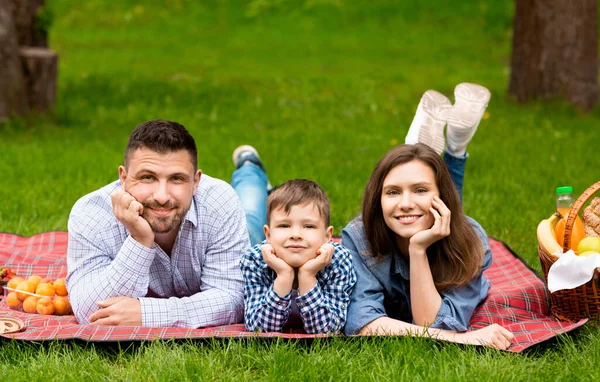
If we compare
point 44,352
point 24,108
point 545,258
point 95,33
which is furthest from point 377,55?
point 44,352

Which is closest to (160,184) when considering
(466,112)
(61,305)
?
(61,305)

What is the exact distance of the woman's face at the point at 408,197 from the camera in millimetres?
4016

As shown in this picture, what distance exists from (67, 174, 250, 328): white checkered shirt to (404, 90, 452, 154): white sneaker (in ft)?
4.92

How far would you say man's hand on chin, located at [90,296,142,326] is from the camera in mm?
3920

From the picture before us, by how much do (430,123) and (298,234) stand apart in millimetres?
1864

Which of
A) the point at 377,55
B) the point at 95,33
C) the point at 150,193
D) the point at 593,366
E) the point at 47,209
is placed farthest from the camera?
the point at 95,33

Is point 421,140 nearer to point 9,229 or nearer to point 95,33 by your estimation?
point 9,229

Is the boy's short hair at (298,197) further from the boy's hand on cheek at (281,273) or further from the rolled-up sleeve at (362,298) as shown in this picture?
the rolled-up sleeve at (362,298)

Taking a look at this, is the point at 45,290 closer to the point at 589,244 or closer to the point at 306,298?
the point at 306,298

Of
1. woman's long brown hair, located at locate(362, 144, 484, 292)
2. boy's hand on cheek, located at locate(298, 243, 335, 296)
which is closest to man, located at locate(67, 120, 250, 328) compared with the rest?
boy's hand on cheek, located at locate(298, 243, 335, 296)

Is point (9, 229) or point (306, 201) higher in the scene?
point (306, 201)

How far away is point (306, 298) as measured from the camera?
3.88 metres

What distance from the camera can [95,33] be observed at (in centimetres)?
1916

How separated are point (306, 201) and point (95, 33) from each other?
1632cm
